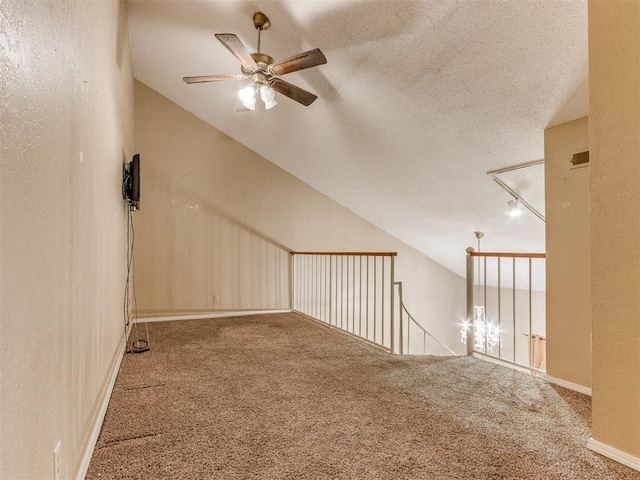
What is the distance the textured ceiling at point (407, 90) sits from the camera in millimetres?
2246

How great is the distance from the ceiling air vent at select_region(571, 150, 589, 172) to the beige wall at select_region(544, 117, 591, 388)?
3 cm

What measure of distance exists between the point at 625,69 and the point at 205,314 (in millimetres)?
4854

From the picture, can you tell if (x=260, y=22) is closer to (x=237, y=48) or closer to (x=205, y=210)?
(x=237, y=48)

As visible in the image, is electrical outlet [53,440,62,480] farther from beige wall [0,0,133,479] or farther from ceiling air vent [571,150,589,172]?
ceiling air vent [571,150,589,172]

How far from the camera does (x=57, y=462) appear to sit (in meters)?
1.15

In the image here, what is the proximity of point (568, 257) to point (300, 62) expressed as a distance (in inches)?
93.0

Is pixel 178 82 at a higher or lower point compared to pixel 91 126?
higher

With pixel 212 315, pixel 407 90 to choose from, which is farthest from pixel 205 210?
pixel 407 90

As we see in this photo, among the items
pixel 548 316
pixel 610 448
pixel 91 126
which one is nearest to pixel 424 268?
pixel 548 316

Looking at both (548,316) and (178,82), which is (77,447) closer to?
(548,316)

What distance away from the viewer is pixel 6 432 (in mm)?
788

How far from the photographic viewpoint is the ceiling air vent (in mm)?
2363

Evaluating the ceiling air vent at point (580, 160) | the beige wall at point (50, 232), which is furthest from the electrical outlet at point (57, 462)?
the ceiling air vent at point (580, 160)

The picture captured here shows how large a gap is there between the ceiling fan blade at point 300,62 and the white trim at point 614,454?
2.64 meters
